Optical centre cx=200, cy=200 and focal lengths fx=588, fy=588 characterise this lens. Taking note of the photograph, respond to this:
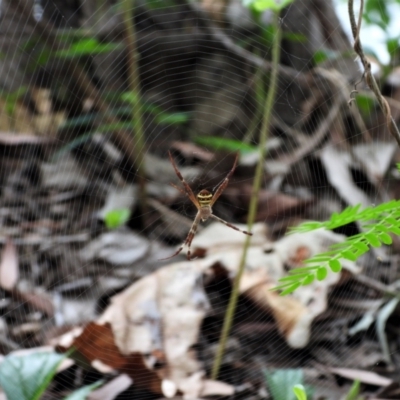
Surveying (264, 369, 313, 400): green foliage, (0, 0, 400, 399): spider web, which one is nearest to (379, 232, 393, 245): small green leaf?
(264, 369, 313, 400): green foliage

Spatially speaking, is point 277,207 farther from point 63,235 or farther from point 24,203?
point 24,203

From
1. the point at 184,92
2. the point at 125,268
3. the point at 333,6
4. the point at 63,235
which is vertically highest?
the point at 333,6

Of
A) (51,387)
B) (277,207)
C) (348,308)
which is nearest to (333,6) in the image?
(277,207)

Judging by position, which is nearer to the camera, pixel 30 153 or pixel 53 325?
pixel 53 325

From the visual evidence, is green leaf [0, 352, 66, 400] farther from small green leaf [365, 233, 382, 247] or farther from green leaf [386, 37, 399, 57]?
green leaf [386, 37, 399, 57]

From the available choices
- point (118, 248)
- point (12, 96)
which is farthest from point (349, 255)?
point (12, 96)

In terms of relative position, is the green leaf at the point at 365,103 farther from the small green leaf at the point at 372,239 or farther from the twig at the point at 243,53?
the small green leaf at the point at 372,239
